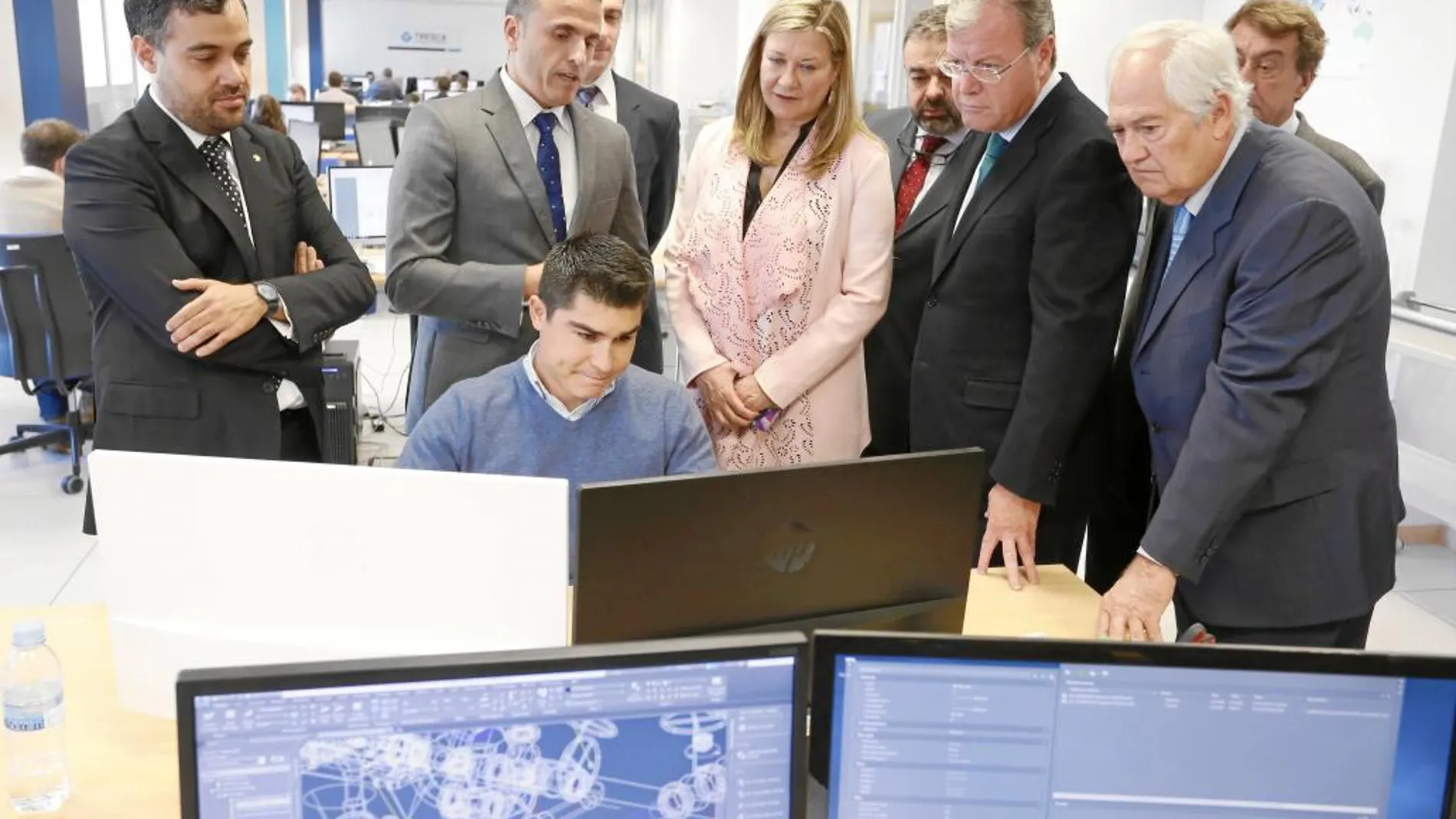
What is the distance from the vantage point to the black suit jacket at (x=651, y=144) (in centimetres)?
348

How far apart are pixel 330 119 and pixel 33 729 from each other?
9115 millimetres

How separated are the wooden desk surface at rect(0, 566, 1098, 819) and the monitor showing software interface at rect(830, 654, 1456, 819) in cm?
9

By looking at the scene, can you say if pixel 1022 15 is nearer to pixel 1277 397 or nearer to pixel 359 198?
pixel 1277 397

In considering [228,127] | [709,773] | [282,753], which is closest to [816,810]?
[709,773]

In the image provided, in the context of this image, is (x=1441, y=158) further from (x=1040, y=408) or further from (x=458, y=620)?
(x=458, y=620)

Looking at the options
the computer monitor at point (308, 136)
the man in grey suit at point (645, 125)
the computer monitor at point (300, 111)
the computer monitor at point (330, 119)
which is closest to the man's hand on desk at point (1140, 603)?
the man in grey suit at point (645, 125)

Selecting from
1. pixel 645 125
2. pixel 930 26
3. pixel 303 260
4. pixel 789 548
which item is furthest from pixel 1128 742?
pixel 645 125

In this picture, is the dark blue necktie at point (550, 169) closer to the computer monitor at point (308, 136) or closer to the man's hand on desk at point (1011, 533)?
the man's hand on desk at point (1011, 533)

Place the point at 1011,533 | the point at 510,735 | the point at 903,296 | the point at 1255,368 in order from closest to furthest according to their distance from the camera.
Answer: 1. the point at 510,735
2. the point at 1255,368
3. the point at 1011,533
4. the point at 903,296

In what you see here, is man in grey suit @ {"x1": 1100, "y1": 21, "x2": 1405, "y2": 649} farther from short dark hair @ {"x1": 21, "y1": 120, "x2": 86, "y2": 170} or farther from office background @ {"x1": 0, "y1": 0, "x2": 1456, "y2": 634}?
short dark hair @ {"x1": 21, "y1": 120, "x2": 86, "y2": 170}

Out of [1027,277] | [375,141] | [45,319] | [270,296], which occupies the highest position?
[1027,277]

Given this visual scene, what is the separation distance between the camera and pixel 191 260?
2.36 metres

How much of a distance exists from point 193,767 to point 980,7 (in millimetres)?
1843

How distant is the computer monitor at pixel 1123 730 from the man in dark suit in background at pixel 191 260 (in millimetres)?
1675
